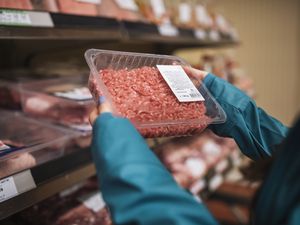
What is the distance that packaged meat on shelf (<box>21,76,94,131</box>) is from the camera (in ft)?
3.72

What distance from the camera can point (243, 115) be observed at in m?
0.87

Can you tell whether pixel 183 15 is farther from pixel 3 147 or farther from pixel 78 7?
pixel 3 147

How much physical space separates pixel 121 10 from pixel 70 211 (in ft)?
2.64

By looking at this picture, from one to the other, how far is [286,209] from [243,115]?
16.2 inches

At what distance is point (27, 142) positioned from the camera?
1.02m

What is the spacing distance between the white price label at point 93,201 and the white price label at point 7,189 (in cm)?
43

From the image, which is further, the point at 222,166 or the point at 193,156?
the point at 222,166

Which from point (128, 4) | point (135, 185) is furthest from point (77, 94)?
point (135, 185)

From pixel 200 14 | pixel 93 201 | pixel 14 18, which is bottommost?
pixel 93 201

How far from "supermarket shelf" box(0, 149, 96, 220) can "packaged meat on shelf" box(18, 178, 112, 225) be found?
20 cm

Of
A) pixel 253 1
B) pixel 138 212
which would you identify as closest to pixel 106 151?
pixel 138 212

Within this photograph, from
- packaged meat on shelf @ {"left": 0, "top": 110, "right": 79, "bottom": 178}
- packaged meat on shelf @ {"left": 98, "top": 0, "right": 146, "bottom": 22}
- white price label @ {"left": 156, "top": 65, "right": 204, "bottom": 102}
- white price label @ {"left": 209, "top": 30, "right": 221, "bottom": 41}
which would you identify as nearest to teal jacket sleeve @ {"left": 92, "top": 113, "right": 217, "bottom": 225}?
white price label @ {"left": 156, "top": 65, "right": 204, "bottom": 102}

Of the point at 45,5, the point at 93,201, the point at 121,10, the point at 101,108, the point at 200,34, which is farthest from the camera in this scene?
the point at 200,34

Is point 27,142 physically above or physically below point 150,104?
below
